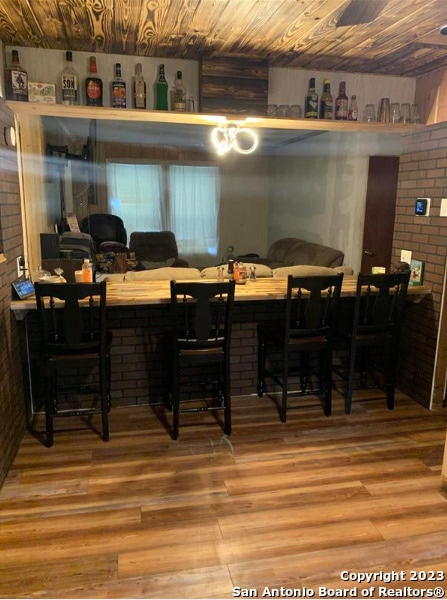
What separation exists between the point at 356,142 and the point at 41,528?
497 centimetres

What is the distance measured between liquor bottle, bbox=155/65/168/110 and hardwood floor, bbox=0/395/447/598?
Result: 6.97 feet

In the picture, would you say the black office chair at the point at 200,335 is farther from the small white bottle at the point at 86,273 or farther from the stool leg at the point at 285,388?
the small white bottle at the point at 86,273

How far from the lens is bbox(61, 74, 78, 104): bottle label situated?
273 cm

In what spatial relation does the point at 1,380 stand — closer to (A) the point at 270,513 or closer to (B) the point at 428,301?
(A) the point at 270,513

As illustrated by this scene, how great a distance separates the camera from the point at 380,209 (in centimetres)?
518

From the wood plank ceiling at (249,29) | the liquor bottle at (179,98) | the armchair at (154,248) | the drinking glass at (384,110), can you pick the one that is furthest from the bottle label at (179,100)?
the armchair at (154,248)

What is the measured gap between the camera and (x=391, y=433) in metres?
2.92

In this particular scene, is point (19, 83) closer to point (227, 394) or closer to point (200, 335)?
point (200, 335)

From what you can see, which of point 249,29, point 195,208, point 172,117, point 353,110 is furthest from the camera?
point 195,208

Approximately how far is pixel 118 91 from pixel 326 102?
1426 mm

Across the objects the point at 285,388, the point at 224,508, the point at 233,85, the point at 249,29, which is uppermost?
the point at 249,29

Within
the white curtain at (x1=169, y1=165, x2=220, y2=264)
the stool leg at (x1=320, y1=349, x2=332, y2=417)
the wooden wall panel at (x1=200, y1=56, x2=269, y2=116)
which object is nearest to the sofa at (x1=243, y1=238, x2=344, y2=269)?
the white curtain at (x1=169, y1=165, x2=220, y2=264)

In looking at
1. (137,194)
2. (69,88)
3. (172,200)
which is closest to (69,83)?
(69,88)

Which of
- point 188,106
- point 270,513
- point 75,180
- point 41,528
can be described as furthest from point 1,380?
point 75,180
